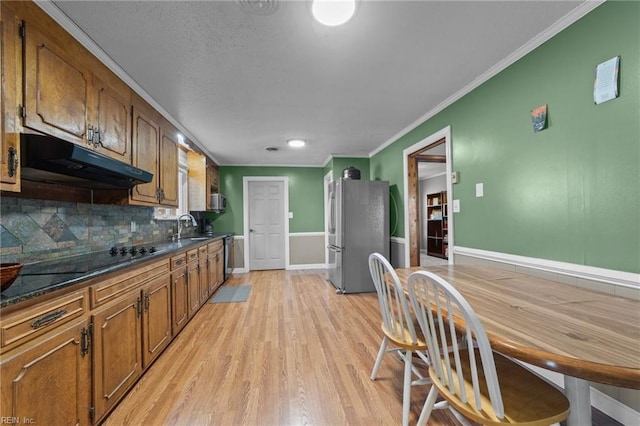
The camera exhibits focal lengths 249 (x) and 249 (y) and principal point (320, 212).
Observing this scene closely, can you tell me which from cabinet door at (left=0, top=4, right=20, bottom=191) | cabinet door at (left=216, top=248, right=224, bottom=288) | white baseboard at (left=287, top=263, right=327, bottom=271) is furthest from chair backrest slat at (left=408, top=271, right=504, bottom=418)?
white baseboard at (left=287, top=263, right=327, bottom=271)

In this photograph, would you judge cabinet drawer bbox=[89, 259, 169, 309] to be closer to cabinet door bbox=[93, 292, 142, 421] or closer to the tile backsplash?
cabinet door bbox=[93, 292, 142, 421]

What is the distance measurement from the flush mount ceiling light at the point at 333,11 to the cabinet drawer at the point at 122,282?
1.94m

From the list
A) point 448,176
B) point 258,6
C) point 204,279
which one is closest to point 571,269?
point 448,176

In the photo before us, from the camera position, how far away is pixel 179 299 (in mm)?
2463

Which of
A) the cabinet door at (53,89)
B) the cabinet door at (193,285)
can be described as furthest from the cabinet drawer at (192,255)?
the cabinet door at (53,89)

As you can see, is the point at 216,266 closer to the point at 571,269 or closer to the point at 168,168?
the point at 168,168

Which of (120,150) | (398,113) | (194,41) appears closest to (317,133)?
(398,113)

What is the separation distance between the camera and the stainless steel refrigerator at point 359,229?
3.79 metres

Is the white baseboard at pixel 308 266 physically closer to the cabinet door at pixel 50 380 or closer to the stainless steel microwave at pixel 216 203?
the stainless steel microwave at pixel 216 203

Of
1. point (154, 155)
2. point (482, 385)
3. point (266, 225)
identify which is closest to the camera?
point (482, 385)

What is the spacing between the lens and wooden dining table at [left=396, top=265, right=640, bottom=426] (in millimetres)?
694

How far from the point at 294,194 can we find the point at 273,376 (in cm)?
415

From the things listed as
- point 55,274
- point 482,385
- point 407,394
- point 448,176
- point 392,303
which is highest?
point 448,176

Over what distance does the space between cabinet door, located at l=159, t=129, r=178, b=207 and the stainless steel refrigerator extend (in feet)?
7.26
